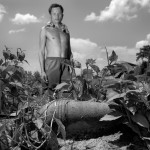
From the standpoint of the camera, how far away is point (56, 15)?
3770mm

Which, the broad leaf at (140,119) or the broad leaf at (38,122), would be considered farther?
the broad leaf at (140,119)

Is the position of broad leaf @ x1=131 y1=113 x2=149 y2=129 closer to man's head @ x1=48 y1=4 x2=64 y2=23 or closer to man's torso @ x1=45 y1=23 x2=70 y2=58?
man's torso @ x1=45 y1=23 x2=70 y2=58

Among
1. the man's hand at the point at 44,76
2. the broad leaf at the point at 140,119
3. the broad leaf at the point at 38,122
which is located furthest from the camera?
the man's hand at the point at 44,76

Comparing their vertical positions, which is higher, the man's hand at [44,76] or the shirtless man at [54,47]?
the shirtless man at [54,47]

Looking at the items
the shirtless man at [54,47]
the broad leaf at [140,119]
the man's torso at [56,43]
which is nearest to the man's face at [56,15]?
the shirtless man at [54,47]

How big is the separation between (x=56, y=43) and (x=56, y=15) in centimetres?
37

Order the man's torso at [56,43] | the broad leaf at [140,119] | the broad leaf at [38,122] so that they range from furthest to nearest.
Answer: the man's torso at [56,43] → the broad leaf at [140,119] → the broad leaf at [38,122]

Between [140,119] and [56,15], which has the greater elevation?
[56,15]

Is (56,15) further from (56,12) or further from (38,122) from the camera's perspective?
(38,122)

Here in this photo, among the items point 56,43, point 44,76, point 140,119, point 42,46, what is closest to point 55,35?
point 56,43

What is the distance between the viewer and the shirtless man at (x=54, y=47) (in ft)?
12.0

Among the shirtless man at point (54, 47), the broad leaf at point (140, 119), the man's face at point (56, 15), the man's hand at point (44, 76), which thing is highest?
the man's face at point (56, 15)

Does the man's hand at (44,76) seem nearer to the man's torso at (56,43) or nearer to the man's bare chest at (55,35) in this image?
the man's torso at (56,43)

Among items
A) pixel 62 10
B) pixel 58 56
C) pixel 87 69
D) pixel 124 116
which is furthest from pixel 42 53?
pixel 124 116
